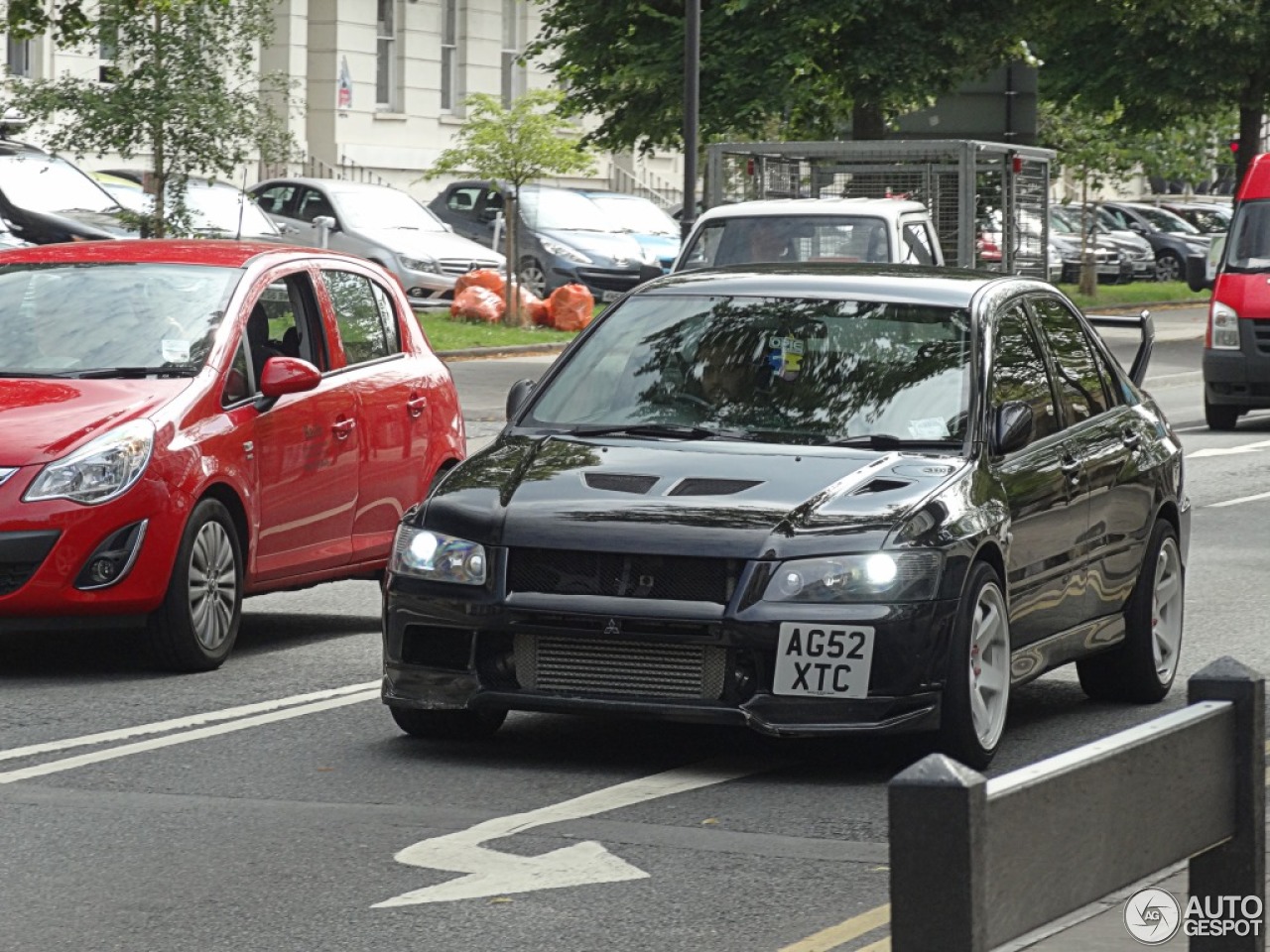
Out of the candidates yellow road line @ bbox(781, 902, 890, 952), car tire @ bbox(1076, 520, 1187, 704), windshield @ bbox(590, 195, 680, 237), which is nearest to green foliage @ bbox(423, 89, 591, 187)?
windshield @ bbox(590, 195, 680, 237)

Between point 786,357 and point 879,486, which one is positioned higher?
point 786,357

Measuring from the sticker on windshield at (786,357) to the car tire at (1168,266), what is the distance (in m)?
45.8

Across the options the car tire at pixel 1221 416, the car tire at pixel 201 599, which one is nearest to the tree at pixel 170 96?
the car tire at pixel 1221 416

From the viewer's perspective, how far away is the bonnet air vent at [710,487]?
7.77 meters

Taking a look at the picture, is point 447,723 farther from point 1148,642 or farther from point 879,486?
point 1148,642

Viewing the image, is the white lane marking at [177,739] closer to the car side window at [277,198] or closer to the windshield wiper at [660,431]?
the windshield wiper at [660,431]

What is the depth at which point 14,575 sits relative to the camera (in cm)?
944

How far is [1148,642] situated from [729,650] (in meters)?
2.33

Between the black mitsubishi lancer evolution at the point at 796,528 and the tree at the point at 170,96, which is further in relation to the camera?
the tree at the point at 170,96

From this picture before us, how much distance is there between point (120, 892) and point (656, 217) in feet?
112

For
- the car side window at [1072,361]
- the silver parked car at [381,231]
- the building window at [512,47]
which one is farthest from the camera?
the building window at [512,47]

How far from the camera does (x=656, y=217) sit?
131ft

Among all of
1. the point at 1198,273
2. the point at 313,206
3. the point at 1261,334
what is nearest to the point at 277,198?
the point at 313,206

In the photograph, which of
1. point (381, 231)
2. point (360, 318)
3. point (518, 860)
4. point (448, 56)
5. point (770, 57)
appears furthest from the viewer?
point (448, 56)
